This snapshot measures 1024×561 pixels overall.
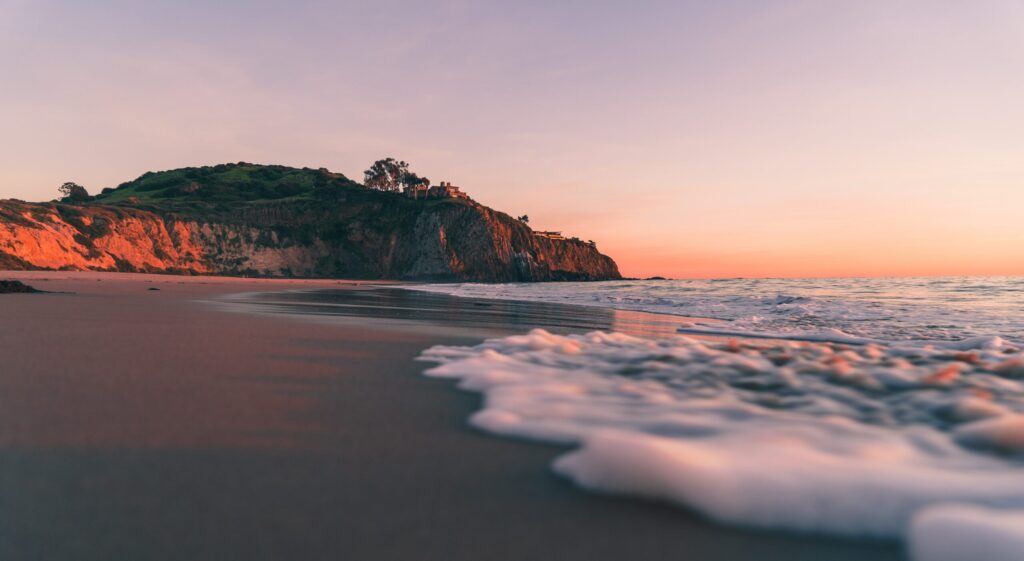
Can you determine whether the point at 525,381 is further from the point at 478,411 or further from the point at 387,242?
the point at 387,242

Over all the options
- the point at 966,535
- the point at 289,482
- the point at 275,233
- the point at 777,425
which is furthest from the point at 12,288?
the point at 275,233

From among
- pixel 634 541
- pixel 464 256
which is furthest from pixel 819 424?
pixel 464 256

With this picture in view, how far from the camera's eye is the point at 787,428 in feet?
6.77

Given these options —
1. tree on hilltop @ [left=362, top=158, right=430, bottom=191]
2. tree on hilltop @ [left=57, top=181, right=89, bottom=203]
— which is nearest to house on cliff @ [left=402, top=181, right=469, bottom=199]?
tree on hilltop @ [left=362, top=158, right=430, bottom=191]

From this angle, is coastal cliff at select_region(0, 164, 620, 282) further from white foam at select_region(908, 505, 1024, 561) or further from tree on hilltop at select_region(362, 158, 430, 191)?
white foam at select_region(908, 505, 1024, 561)

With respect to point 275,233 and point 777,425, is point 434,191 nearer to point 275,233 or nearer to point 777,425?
point 275,233

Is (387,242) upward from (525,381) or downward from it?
upward

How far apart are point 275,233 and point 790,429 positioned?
74.2m

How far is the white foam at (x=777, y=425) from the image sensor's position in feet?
4.85

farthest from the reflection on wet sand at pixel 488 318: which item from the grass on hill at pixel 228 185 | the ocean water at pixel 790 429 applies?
the grass on hill at pixel 228 185

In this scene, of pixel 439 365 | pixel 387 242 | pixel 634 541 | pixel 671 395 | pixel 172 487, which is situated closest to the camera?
pixel 634 541

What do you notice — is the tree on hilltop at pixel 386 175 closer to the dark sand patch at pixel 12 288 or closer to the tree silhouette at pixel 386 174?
the tree silhouette at pixel 386 174

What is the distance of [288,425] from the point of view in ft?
6.76

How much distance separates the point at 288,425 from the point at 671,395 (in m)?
1.85
